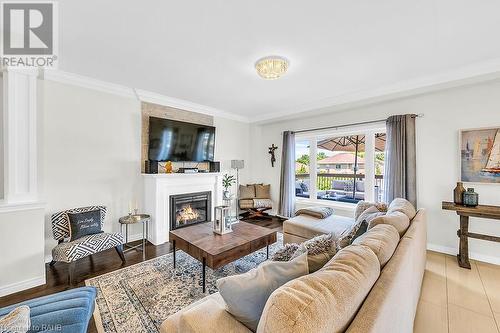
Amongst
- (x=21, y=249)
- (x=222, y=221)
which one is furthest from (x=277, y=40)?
(x=21, y=249)

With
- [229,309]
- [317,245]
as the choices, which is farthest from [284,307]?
[317,245]

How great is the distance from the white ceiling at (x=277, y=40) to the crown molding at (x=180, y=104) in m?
0.41

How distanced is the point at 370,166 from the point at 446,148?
110 cm

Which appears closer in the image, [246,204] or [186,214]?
[186,214]

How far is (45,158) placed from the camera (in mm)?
2875

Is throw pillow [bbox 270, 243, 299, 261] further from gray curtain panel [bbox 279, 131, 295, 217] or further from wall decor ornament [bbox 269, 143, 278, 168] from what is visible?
wall decor ornament [bbox 269, 143, 278, 168]

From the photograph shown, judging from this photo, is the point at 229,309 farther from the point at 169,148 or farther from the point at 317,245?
the point at 169,148

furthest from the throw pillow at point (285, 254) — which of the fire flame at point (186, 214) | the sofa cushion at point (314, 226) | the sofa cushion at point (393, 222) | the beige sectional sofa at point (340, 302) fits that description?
the fire flame at point (186, 214)

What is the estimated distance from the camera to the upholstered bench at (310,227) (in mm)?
2887

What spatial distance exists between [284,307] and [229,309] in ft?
1.68

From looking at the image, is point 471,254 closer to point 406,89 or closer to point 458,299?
point 458,299

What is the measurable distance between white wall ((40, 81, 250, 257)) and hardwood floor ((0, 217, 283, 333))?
497 millimetres

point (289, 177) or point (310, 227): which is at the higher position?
point (289, 177)

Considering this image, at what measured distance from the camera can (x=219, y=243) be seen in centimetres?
235
